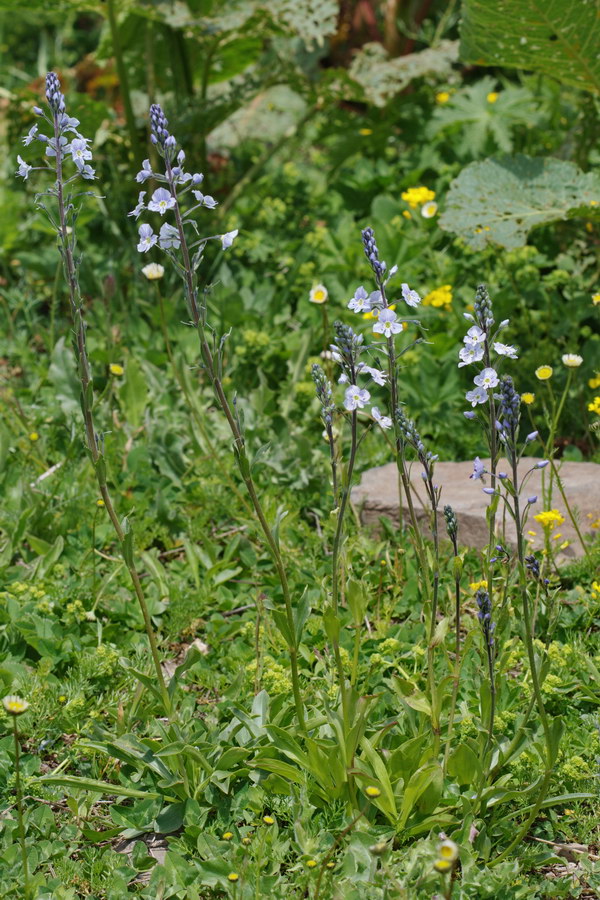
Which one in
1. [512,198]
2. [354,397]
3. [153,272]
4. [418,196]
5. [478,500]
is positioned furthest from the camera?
[418,196]

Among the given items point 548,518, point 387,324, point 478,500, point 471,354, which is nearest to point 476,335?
point 471,354

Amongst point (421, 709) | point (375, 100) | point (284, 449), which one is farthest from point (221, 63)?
point (421, 709)

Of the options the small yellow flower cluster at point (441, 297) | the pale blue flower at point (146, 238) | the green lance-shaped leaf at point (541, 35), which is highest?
the green lance-shaped leaf at point (541, 35)

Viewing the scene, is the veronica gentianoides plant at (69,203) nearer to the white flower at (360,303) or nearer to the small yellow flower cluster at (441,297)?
the white flower at (360,303)

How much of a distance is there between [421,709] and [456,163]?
3.73 m

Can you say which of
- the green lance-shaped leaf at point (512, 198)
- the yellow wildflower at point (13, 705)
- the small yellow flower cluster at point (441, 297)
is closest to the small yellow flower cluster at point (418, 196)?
the green lance-shaped leaf at point (512, 198)

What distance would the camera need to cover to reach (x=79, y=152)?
6.90 feet

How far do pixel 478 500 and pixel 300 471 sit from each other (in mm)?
697

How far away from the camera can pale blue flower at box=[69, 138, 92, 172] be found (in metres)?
2.07

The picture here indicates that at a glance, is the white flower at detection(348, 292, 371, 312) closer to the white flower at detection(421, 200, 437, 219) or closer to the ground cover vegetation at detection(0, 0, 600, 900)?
the ground cover vegetation at detection(0, 0, 600, 900)

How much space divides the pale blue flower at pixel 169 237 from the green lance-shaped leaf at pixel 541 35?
2678 mm

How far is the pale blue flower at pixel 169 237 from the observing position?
6.47 feet

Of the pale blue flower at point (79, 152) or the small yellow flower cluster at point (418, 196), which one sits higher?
the pale blue flower at point (79, 152)

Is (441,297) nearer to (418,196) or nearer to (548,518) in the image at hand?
(418,196)
